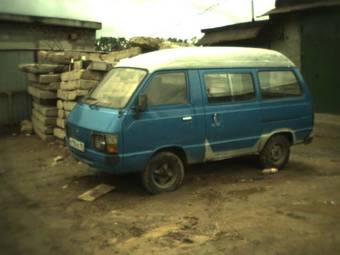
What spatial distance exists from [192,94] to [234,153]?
51.0 inches

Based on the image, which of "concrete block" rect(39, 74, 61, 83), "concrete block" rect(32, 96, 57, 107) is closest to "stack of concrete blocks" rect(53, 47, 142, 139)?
"concrete block" rect(39, 74, 61, 83)

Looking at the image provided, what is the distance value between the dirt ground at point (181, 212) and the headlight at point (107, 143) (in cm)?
77

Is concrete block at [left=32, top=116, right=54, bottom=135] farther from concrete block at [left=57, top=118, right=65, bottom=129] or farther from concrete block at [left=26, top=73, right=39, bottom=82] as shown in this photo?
concrete block at [left=26, top=73, right=39, bottom=82]

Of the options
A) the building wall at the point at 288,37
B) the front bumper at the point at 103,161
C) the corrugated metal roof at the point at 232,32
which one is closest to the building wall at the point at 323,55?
the building wall at the point at 288,37

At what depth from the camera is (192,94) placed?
7.75m

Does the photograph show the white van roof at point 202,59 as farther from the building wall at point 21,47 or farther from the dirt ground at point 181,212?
the building wall at point 21,47

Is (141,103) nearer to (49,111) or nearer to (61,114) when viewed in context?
(61,114)

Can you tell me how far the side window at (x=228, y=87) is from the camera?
7980 millimetres

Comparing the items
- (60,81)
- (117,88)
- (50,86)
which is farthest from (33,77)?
(117,88)

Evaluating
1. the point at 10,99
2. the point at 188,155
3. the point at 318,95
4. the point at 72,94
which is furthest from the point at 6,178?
the point at 318,95

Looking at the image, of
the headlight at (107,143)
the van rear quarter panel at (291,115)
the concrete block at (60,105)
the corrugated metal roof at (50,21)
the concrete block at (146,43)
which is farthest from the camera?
the corrugated metal roof at (50,21)

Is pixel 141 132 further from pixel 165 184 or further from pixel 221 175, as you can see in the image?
pixel 221 175

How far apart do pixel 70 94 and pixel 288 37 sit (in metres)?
9.12

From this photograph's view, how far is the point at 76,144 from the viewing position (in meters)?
7.77
